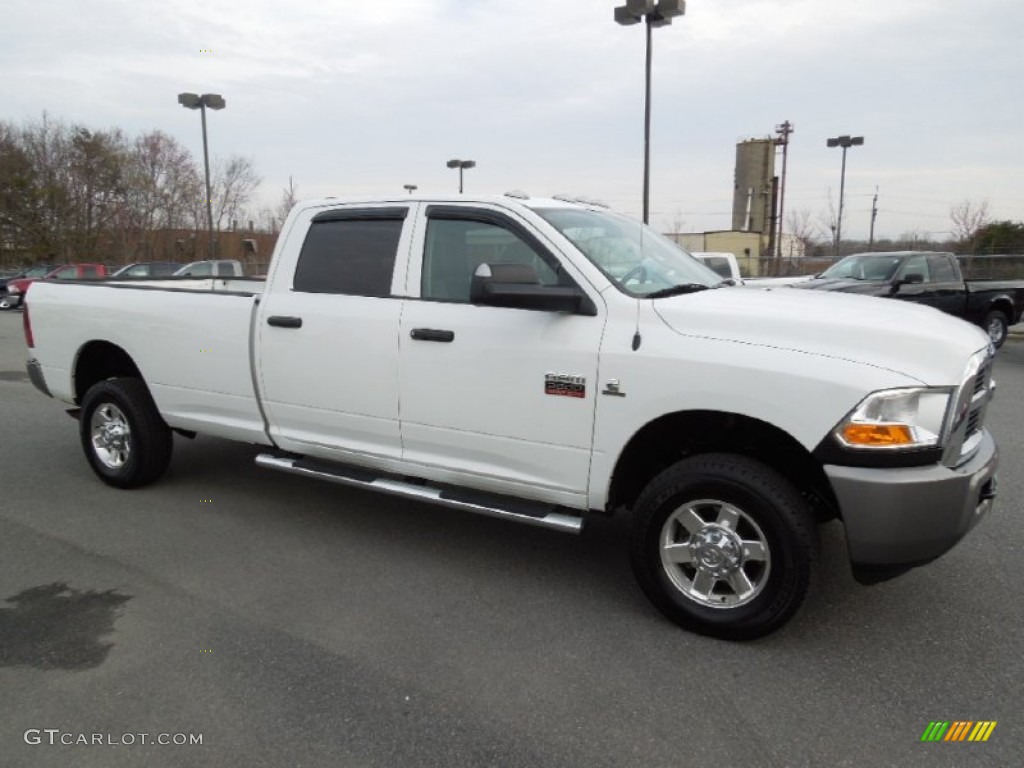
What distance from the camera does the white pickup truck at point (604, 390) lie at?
9.36 ft

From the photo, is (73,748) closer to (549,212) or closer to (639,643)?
(639,643)

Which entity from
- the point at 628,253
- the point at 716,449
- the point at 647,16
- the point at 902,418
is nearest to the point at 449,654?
the point at 716,449

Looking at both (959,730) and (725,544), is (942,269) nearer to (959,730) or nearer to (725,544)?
(725,544)

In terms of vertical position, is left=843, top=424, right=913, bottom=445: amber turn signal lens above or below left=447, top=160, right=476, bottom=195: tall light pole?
below

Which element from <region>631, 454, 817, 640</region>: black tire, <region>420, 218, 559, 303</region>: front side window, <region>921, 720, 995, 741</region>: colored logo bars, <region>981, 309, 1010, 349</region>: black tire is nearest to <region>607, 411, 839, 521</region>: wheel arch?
<region>631, 454, 817, 640</region>: black tire

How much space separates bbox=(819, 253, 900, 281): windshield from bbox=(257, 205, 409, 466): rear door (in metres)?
11.3

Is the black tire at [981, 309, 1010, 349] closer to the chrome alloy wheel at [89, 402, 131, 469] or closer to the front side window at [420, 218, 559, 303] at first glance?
the front side window at [420, 218, 559, 303]

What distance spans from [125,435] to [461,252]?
10.2 ft

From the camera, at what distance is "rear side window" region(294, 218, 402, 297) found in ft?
13.5

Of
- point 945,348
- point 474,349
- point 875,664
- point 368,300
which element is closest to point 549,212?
point 474,349

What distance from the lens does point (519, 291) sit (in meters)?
3.29

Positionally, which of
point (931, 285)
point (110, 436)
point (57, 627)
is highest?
point (931, 285)

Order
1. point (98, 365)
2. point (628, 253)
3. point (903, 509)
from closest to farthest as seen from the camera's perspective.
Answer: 1. point (903, 509)
2. point (628, 253)
3. point (98, 365)

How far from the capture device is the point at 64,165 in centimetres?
4059
